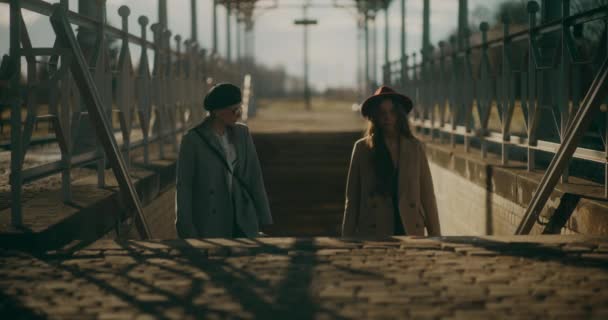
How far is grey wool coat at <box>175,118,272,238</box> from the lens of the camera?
248 inches

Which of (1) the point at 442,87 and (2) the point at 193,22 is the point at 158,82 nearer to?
(1) the point at 442,87

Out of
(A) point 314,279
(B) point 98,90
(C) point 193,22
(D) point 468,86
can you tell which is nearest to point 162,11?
(D) point 468,86

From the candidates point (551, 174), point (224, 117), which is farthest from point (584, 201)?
point (224, 117)

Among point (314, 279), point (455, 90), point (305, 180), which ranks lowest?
point (305, 180)

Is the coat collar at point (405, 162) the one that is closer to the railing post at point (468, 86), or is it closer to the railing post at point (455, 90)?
the railing post at point (468, 86)

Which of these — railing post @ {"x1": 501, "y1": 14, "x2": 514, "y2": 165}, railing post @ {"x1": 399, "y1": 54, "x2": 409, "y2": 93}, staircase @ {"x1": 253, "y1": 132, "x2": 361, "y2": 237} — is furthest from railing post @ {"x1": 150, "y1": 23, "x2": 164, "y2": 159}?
railing post @ {"x1": 399, "y1": 54, "x2": 409, "y2": 93}

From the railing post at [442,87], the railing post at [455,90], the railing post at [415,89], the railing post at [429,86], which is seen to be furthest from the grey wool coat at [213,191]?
the railing post at [415,89]

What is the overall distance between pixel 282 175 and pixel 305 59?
32.6m

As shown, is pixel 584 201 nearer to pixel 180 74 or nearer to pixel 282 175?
pixel 180 74

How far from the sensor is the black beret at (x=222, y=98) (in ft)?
20.2

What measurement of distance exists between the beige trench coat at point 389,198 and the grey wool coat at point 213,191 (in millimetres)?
586

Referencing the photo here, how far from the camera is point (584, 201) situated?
6.48 meters

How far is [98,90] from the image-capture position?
809cm

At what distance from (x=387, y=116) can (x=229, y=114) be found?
0.99 m
